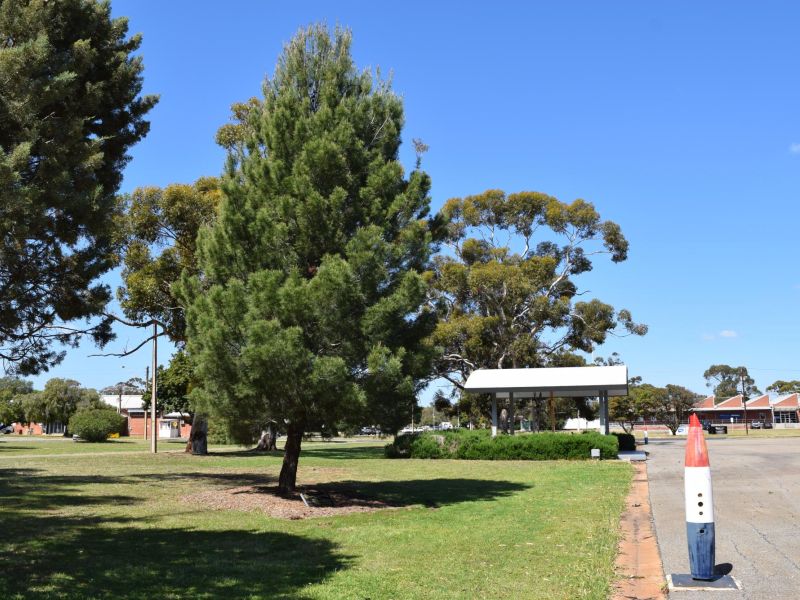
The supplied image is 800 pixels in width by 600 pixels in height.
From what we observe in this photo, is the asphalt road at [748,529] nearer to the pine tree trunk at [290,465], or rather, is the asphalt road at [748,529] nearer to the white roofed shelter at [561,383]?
the pine tree trunk at [290,465]

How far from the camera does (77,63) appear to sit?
35.0 ft

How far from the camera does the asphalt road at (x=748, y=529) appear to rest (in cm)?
668

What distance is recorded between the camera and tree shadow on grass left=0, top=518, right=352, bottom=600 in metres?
6.80

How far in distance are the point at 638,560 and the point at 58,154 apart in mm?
9280

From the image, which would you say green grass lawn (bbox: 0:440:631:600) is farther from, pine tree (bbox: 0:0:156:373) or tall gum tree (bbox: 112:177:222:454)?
tall gum tree (bbox: 112:177:222:454)

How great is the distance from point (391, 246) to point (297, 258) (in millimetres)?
1924

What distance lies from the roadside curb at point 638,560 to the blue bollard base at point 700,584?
10 cm

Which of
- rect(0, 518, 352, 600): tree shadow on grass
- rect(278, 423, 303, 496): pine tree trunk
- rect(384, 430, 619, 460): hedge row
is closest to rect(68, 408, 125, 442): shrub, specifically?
rect(384, 430, 619, 460): hedge row

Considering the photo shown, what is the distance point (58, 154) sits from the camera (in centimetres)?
987

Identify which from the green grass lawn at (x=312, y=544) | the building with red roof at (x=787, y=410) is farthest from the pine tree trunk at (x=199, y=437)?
the building with red roof at (x=787, y=410)

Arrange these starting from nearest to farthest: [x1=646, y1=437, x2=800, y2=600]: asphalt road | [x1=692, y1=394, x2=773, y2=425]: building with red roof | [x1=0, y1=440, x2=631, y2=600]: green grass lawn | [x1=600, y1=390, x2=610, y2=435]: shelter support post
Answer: [x1=646, y1=437, x2=800, y2=600]: asphalt road
[x1=0, y1=440, x2=631, y2=600]: green grass lawn
[x1=600, y1=390, x2=610, y2=435]: shelter support post
[x1=692, y1=394, x2=773, y2=425]: building with red roof

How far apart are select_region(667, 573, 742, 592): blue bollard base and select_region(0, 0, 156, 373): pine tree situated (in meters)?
8.53

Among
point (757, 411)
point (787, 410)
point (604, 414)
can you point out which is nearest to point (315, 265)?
point (604, 414)

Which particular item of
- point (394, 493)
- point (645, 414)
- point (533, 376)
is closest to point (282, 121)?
point (394, 493)
